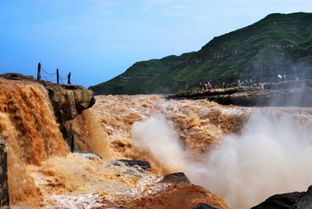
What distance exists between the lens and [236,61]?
9156 centimetres

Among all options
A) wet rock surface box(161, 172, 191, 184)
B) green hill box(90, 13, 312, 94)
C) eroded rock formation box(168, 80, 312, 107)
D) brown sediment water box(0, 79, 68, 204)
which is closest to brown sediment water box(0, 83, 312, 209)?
brown sediment water box(0, 79, 68, 204)

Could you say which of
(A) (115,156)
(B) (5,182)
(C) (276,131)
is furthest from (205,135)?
(B) (5,182)

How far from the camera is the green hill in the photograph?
7562cm

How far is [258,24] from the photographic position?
365 ft

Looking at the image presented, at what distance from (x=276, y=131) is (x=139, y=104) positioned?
1036 cm

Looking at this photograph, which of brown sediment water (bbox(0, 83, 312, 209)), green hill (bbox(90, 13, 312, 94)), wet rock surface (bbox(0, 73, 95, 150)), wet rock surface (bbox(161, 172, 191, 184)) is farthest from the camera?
green hill (bbox(90, 13, 312, 94))

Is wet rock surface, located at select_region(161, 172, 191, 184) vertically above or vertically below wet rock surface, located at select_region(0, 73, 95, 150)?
below

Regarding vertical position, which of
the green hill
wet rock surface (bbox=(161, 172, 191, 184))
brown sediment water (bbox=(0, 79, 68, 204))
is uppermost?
the green hill

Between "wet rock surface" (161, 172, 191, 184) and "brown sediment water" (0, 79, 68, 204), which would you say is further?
"wet rock surface" (161, 172, 191, 184)

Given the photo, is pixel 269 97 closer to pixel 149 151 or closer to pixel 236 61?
pixel 149 151

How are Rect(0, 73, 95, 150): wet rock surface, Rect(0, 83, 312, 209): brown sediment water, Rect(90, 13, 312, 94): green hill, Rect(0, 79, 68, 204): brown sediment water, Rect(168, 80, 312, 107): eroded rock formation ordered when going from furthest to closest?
Rect(90, 13, 312, 94): green hill, Rect(168, 80, 312, 107): eroded rock formation, Rect(0, 73, 95, 150): wet rock surface, Rect(0, 83, 312, 209): brown sediment water, Rect(0, 79, 68, 204): brown sediment water

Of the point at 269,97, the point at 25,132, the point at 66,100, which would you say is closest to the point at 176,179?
the point at 25,132

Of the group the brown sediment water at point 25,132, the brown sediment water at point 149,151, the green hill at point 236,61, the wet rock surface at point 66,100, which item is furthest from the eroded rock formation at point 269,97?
the green hill at point 236,61

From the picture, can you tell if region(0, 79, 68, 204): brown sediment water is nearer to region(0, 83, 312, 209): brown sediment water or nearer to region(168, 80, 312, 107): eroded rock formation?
region(0, 83, 312, 209): brown sediment water
